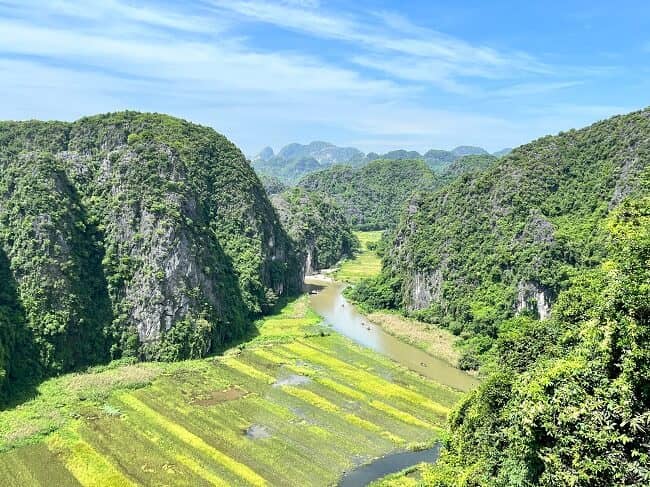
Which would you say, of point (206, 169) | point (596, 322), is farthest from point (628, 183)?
point (206, 169)

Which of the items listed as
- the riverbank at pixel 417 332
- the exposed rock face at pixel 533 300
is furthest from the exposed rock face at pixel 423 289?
the exposed rock face at pixel 533 300

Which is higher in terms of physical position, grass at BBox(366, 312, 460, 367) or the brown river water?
grass at BBox(366, 312, 460, 367)

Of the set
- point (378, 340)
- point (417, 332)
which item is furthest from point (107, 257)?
point (417, 332)

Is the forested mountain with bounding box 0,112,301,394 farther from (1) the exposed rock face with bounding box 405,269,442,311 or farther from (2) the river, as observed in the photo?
(1) the exposed rock face with bounding box 405,269,442,311

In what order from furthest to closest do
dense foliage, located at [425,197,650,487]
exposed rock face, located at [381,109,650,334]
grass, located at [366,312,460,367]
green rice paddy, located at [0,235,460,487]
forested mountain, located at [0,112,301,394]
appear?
exposed rock face, located at [381,109,650,334] → grass, located at [366,312,460,367] → forested mountain, located at [0,112,301,394] → green rice paddy, located at [0,235,460,487] → dense foliage, located at [425,197,650,487]

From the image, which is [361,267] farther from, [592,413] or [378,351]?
[592,413]

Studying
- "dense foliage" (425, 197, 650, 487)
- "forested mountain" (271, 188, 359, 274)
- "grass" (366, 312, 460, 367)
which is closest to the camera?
"dense foliage" (425, 197, 650, 487)

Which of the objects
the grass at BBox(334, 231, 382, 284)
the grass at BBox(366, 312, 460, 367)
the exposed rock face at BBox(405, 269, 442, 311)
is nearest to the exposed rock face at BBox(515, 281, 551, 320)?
the grass at BBox(366, 312, 460, 367)
